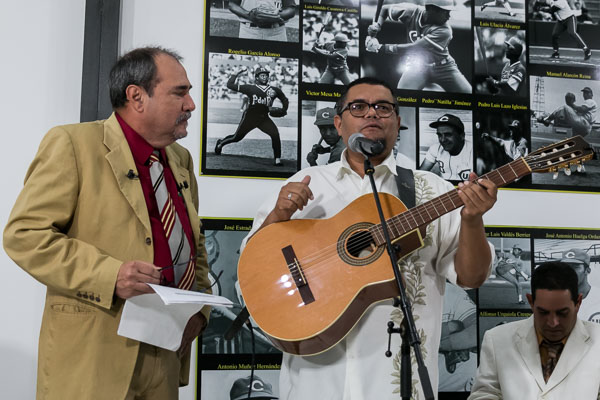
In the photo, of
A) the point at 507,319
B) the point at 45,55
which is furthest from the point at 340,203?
the point at 45,55

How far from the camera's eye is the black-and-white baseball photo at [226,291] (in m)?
3.11

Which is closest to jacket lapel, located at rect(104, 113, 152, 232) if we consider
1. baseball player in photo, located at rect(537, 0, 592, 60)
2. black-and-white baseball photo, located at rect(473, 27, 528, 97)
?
black-and-white baseball photo, located at rect(473, 27, 528, 97)

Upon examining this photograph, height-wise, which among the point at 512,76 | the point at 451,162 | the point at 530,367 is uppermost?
the point at 512,76

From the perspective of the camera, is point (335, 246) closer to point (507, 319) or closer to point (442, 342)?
point (442, 342)

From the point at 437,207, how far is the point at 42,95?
80.7 inches

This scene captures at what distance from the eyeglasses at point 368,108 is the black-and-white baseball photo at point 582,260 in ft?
4.69

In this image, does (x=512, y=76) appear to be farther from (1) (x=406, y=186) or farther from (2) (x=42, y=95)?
(2) (x=42, y=95)

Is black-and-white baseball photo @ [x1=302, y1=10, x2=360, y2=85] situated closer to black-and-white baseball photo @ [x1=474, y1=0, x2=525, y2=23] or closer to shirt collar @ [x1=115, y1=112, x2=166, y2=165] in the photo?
black-and-white baseball photo @ [x1=474, y1=0, x2=525, y2=23]

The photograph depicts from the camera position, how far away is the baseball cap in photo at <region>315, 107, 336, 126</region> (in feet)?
10.9

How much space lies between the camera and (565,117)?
3.60 m

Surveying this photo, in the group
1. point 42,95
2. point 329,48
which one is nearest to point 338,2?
point 329,48

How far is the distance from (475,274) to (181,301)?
1.10 meters

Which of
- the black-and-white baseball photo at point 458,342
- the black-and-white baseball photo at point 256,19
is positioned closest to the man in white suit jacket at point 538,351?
the black-and-white baseball photo at point 458,342

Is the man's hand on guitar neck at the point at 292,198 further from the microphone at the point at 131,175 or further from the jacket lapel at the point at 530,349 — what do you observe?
the jacket lapel at the point at 530,349
